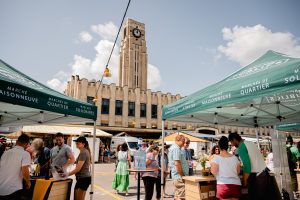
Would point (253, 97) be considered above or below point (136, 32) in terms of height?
below

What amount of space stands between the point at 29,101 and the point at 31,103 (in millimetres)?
59

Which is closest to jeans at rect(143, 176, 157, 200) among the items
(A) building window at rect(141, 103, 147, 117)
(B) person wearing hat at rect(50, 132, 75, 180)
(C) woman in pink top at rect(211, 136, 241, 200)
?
(B) person wearing hat at rect(50, 132, 75, 180)

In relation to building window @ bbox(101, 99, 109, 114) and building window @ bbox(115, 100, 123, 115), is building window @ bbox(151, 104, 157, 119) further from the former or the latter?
building window @ bbox(101, 99, 109, 114)

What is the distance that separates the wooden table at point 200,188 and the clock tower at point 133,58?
60845mm

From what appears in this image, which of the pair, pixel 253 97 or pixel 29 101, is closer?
pixel 253 97

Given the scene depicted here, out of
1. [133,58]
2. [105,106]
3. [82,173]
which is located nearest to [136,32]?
[133,58]

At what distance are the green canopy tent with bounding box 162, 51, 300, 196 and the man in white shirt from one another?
3.79m

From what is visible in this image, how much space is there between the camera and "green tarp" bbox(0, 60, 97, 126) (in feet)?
13.7

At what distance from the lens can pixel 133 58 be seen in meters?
67.6

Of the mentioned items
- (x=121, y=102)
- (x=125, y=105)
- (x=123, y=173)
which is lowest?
(x=123, y=173)

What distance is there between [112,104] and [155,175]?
32.0 metres

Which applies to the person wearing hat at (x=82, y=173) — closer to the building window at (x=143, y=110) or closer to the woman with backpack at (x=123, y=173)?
the woman with backpack at (x=123, y=173)

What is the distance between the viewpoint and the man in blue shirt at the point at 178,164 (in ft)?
17.4

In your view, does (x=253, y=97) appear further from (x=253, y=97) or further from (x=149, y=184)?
(x=149, y=184)
